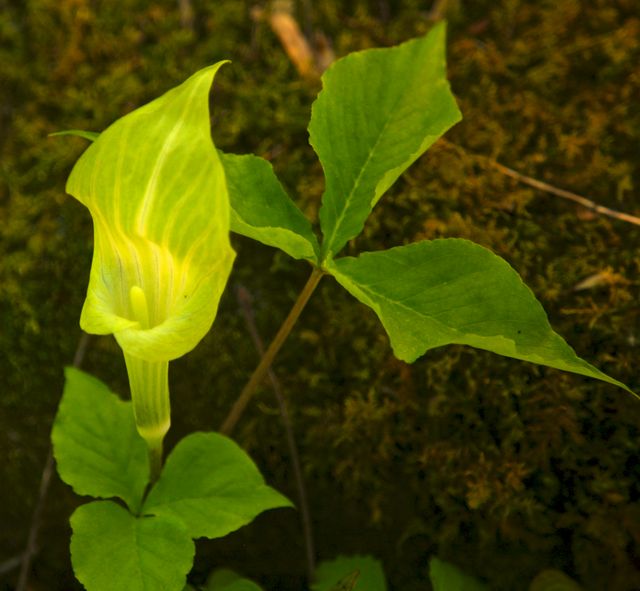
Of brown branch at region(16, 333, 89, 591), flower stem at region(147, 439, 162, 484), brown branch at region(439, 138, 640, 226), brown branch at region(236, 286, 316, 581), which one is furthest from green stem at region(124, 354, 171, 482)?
brown branch at region(439, 138, 640, 226)

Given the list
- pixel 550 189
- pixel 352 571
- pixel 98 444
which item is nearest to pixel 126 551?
pixel 98 444

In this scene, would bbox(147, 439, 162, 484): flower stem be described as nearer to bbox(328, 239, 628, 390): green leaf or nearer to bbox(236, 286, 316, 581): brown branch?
bbox(236, 286, 316, 581): brown branch

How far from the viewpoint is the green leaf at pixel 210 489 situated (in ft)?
4.38

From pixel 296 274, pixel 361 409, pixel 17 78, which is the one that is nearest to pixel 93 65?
pixel 17 78

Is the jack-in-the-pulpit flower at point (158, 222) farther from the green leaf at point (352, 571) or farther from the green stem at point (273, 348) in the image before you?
the green leaf at point (352, 571)

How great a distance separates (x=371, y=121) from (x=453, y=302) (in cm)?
35

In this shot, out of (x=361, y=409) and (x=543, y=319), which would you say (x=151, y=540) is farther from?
(x=543, y=319)

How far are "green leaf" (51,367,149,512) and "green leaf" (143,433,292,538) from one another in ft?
0.19

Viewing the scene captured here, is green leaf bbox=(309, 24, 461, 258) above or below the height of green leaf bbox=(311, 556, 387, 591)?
above

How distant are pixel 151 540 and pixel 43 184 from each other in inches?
43.8

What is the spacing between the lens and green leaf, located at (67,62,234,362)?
0.92m

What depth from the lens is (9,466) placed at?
1.83m

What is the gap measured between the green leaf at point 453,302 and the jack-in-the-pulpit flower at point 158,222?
275mm

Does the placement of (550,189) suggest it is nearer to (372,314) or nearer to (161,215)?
(372,314)
